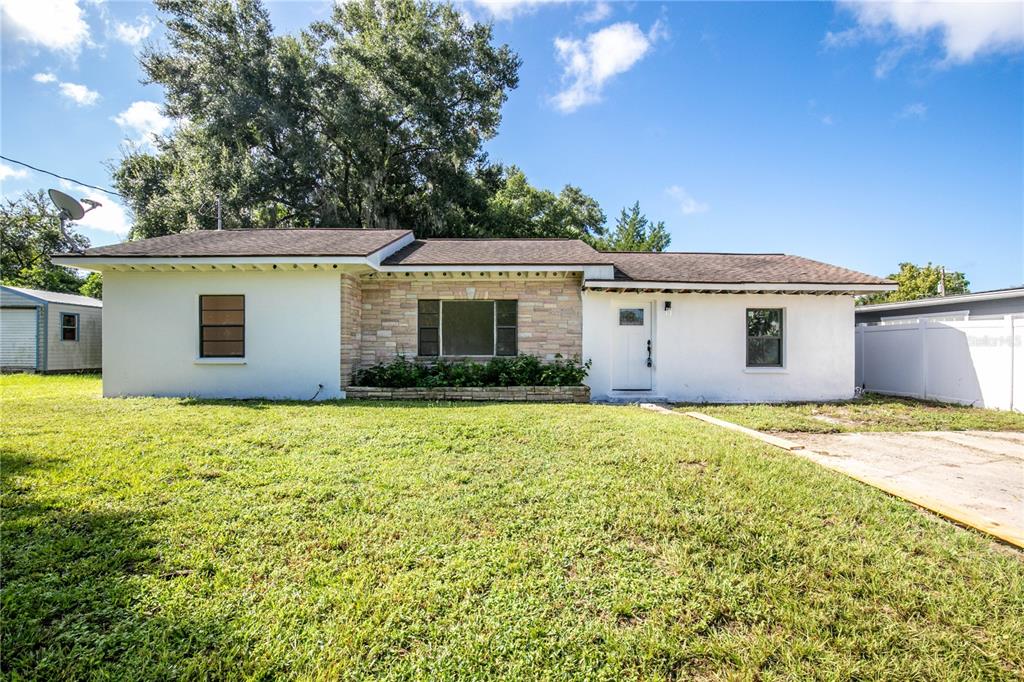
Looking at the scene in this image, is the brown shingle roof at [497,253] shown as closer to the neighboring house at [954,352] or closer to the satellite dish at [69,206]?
the satellite dish at [69,206]

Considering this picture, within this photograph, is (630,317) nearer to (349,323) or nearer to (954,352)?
(349,323)

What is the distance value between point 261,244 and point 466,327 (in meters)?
5.06

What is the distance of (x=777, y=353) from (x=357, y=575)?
1052 cm

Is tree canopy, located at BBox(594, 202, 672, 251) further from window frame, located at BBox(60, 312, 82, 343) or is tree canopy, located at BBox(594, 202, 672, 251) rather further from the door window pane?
window frame, located at BBox(60, 312, 82, 343)

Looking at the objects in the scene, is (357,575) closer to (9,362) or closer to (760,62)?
(760,62)

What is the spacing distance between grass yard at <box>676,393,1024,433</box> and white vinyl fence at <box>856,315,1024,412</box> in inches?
21.1

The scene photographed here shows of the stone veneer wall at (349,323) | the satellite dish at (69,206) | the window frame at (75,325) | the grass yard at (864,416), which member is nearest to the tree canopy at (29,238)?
the window frame at (75,325)

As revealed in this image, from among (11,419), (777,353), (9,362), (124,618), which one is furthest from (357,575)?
(9,362)

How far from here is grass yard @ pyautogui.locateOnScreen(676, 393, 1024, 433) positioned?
694 centimetres

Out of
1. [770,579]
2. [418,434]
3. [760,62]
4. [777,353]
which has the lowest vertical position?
[770,579]

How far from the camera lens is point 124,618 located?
7.55 feet

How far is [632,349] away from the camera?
32.8 feet

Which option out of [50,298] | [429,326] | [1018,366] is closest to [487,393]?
[429,326]

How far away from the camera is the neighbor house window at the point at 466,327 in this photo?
10039 mm
